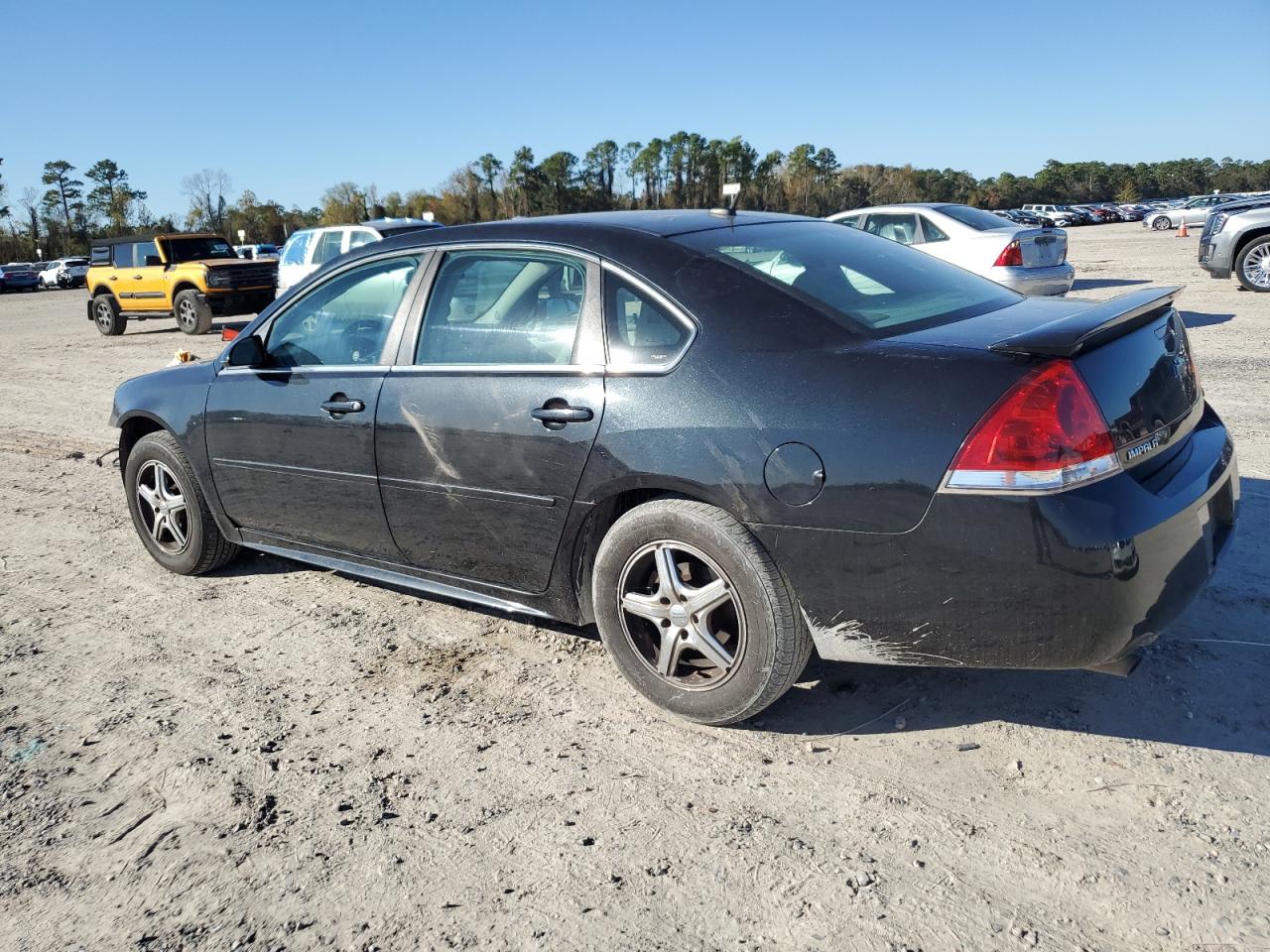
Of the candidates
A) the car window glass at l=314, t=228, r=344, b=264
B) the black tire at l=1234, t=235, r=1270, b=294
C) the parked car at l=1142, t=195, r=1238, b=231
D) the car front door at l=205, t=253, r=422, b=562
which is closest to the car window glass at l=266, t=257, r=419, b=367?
the car front door at l=205, t=253, r=422, b=562

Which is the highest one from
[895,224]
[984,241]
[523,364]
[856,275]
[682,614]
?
[895,224]

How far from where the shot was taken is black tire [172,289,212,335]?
59.9 ft

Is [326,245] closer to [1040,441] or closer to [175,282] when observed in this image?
[175,282]

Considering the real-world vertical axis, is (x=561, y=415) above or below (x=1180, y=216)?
below

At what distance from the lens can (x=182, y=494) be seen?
15.5 ft

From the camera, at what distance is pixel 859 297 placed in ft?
10.3

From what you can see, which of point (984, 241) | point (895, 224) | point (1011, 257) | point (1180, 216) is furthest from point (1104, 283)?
point (1180, 216)

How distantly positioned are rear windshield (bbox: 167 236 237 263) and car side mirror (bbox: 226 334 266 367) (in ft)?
54.5

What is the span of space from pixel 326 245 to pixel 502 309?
12.2m

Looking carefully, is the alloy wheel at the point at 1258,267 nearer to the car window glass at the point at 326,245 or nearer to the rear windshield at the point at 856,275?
the rear windshield at the point at 856,275

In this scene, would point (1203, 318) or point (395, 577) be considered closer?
point (395, 577)

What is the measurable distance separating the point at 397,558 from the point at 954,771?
2222mm

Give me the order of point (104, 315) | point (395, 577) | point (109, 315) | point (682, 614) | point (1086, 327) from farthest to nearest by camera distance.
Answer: point (104, 315) → point (109, 315) → point (395, 577) → point (682, 614) → point (1086, 327)

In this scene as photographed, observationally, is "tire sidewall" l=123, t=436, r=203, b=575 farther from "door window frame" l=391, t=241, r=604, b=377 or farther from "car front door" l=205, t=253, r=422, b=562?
"door window frame" l=391, t=241, r=604, b=377
